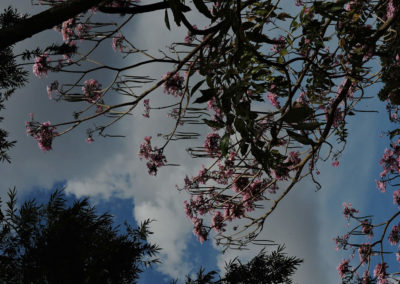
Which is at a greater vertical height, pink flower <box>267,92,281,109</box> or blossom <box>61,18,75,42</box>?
blossom <box>61,18,75,42</box>

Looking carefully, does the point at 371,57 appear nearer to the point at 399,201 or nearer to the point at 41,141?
the point at 399,201

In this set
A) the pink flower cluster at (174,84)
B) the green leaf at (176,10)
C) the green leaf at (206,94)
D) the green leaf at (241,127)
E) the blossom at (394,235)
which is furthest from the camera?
the blossom at (394,235)

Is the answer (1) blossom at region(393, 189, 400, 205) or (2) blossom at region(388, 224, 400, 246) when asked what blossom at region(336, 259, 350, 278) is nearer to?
(2) blossom at region(388, 224, 400, 246)

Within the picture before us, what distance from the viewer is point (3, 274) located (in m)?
2.16

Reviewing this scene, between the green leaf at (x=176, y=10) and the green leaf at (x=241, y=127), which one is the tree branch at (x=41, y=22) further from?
the green leaf at (x=241, y=127)

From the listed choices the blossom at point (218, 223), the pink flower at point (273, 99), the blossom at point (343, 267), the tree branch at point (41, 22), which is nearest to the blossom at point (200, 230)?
the blossom at point (218, 223)

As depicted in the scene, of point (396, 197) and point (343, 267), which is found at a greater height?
point (396, 197)

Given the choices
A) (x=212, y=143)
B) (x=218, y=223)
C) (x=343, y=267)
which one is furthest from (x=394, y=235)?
(x=212, y=143)

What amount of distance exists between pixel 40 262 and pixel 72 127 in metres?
1.39

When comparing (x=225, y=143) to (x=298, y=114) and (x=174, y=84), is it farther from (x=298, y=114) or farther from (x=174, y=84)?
(x=174, y=84)

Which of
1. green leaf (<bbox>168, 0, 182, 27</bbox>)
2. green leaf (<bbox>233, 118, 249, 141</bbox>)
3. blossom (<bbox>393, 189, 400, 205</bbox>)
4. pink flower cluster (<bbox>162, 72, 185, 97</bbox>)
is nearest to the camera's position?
green leaf (<bbox>168, 0, 182, 27</bbox>)

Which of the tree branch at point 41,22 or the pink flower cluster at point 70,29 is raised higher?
the pink flower cluster at point 70,29

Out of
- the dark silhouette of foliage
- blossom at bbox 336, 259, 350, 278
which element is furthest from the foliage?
blossom at bbox 336, 259, 350, 278

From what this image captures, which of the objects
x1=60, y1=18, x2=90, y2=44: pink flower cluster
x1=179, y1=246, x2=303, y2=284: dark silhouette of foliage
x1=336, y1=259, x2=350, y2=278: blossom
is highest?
x1=60, y1=18, x2=90, y2=44: pink flower cluster
